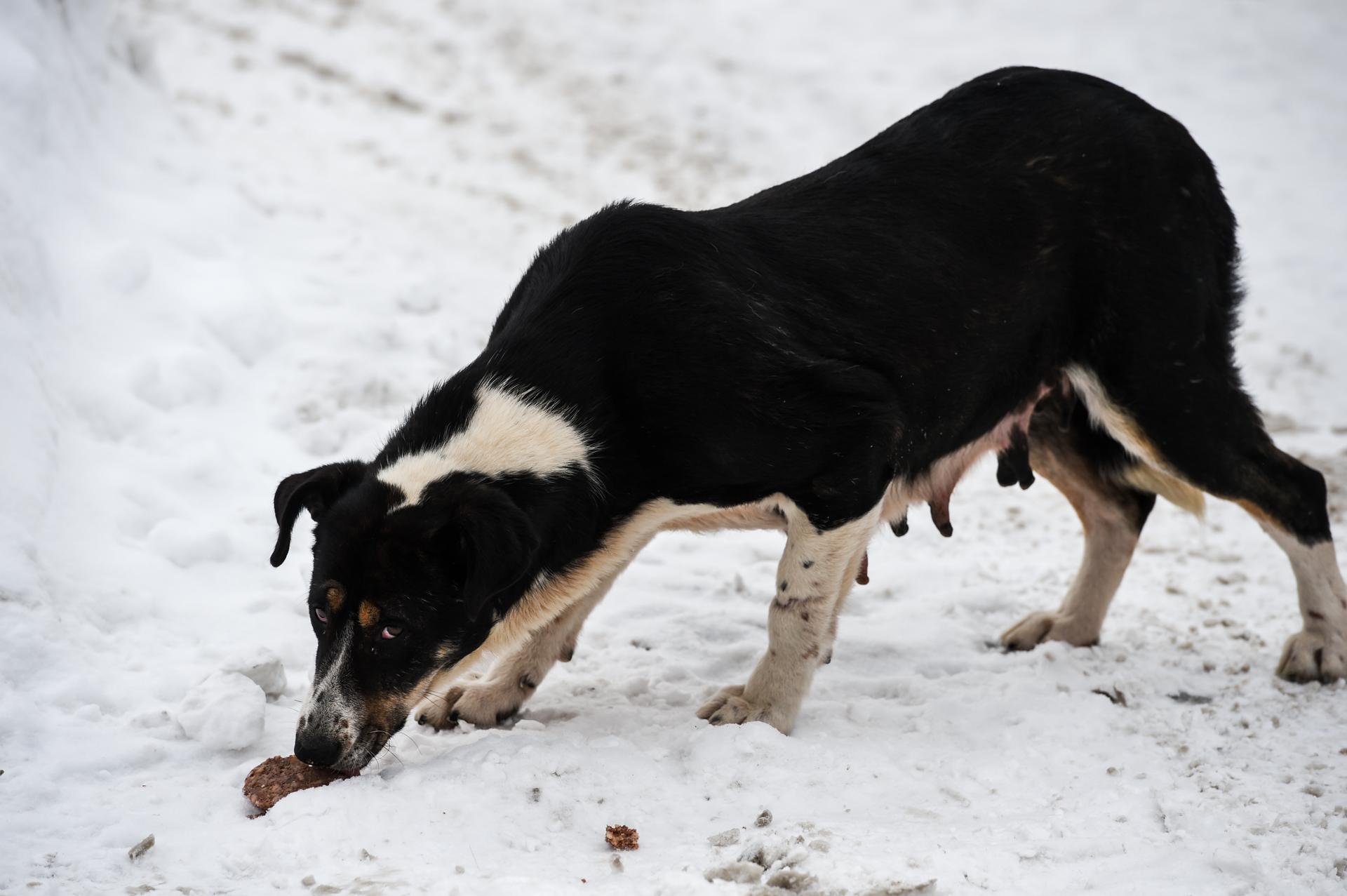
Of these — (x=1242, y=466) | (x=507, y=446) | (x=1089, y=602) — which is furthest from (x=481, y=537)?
(x=1242, y=466)

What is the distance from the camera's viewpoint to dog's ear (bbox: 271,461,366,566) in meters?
3.98

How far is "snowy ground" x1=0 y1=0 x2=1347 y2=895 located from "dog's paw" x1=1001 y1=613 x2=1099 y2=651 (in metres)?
0.14

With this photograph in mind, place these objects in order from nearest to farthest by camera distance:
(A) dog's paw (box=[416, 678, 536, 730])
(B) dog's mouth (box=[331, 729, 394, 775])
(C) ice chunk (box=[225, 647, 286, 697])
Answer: (B) dog's mouth (box=[331, 729, 394, 775]), (C) ice chunk (box=[225, 647, 286, 697]), (A) dog's paw (box=[416, 678, 536, 730])

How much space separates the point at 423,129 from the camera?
11.4 meters

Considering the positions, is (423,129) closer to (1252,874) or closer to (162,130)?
(162,130)

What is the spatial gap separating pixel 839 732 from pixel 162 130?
6.76 metres

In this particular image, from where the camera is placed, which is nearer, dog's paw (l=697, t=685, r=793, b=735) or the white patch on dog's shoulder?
the white patch on dog's shoulder

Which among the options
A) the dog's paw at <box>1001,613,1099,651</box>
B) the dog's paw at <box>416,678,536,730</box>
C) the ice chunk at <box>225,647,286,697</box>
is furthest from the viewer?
the dog's paw at <box>1001,613,1099,651</box>

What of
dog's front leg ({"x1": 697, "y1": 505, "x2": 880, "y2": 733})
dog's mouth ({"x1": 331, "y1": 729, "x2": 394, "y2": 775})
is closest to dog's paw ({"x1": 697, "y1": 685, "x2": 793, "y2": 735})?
dog's front leg ({"x1": 697, "y1": 505, "x2": 880, "y2": 733})

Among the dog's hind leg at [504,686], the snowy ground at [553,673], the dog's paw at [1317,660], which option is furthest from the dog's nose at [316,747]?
the dog's paw at [1317,660]

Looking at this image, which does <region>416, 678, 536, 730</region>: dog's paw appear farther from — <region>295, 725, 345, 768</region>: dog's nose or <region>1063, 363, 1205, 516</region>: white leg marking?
<region>1063, 363, 1205, 516</region>: white leg marking

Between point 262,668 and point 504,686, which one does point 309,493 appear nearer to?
point 262,668

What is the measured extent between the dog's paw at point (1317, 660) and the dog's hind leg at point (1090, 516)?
0.77 m

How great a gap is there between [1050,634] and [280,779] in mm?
3430
